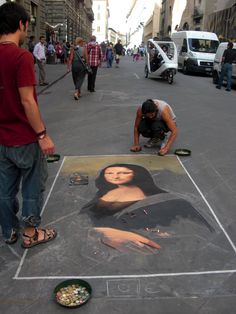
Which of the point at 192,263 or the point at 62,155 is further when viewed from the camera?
the point at 62,155

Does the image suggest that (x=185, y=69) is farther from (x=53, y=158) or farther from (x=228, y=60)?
(x=53, y=158)

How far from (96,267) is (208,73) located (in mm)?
21011

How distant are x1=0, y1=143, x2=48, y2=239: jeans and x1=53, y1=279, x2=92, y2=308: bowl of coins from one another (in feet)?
2.37

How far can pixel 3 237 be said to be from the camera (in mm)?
3799

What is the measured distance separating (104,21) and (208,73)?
11049 centimetres

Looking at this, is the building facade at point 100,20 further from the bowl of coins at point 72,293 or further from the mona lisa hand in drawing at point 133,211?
the bowl of coins at point 72,293

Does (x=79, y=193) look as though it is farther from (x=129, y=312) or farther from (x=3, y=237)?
(x=129, y=312)

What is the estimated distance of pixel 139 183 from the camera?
516 cm

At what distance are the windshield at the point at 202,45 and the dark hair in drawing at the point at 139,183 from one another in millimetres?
19010

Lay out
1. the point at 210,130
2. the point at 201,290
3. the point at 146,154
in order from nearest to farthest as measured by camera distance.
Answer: the point at 201,290 < the point at 146,154 < the point at 210,130

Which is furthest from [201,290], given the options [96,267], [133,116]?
[133,116]

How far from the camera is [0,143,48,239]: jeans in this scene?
329 cm

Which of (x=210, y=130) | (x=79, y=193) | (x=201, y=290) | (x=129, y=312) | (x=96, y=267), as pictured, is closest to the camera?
(x=129, y=312)

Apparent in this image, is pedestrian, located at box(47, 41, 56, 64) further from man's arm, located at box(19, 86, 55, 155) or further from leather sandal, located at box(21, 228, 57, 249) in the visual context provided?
man's arm, located at box(19, 86, 55, 155)
